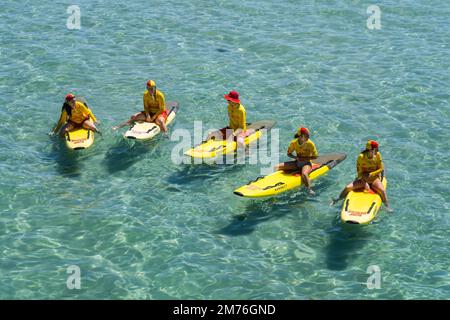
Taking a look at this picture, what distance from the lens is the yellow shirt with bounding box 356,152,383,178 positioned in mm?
19609

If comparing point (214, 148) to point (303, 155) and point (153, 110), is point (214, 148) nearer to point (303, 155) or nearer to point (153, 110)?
point (303, 155)

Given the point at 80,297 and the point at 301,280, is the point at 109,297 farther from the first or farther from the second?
the point at 301,280

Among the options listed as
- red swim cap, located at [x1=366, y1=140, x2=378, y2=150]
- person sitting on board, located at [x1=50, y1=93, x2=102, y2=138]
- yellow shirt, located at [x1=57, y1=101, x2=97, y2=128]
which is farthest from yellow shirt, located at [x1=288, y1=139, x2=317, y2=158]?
yellow shirt, located at [x1=57, y1=101, x2=97, y2=128]

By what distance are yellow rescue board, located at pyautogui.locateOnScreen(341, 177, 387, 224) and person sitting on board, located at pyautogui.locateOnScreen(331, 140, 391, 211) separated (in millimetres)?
151

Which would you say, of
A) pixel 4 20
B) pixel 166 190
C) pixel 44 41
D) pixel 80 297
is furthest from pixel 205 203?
pixel 4 20

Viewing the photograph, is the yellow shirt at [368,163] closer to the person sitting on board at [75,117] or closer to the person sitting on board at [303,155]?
the person sitting on board at [303,155]

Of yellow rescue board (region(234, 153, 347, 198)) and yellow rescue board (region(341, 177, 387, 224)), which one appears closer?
yellow rescue board (region(341, 177, 387, 224))

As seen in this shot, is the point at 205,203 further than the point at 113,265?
Yes

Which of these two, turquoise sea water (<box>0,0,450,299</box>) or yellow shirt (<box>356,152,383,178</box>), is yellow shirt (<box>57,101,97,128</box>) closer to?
turquoise sea water (<box>0,0,450,299</box>)

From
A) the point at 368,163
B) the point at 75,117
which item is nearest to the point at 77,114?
the point at 75,117

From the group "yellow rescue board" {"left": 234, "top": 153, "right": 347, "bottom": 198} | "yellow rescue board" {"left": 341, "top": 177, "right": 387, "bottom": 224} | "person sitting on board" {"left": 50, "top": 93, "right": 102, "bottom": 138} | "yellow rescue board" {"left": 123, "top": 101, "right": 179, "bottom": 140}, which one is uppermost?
"person sitting on board" {"left": 50, "top": 93, "right": 102, "bottom": 138}

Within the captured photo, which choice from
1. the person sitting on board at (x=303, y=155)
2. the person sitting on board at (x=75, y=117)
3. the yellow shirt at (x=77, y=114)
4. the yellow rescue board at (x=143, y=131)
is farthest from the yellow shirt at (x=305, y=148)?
the yellow shirt at (x=77, y=114)

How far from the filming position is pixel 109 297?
658 inches

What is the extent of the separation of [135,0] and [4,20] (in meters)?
6.45
